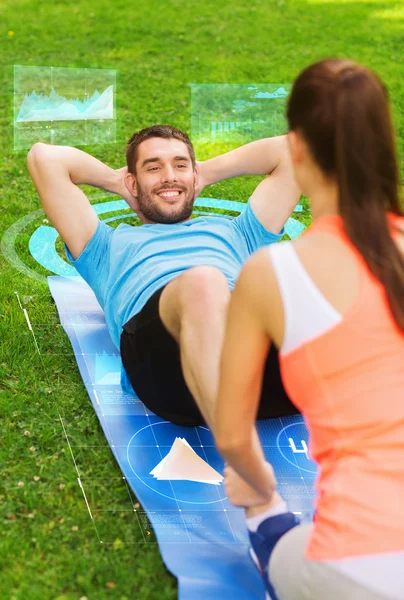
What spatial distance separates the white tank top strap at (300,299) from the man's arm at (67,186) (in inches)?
80.0

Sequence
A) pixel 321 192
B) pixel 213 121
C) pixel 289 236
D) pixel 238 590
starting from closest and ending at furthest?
1. pixel 321 192
2. pixel 238 590
3. pixel 289 236
4. pixel 213 121

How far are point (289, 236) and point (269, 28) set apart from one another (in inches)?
170

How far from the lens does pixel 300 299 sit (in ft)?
6.00

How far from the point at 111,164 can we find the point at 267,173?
2.14 meters

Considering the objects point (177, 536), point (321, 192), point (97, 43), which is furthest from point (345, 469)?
point (97, 43)

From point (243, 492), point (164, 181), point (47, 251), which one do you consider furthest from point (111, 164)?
point (243, 492)

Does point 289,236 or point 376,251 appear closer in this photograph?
point 376,251

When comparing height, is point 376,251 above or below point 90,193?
above

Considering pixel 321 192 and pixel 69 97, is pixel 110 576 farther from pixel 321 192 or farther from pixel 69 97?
pixel 69 97

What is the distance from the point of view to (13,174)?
595 centimetres

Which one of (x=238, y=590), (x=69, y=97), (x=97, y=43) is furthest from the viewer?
(x=97, y=43)

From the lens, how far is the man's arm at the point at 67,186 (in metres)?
3.76
